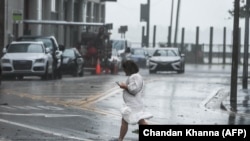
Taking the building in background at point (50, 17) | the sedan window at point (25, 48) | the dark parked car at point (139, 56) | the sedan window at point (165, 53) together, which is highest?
the building in background at point (50, 17)

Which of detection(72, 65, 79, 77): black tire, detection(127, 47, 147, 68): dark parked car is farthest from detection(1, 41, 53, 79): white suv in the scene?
detection(127, 47, 147, 68): dark parked car

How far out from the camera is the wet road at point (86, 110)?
581 inches

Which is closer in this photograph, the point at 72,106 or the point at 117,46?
the point at 72,106

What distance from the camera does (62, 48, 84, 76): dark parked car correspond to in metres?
38.3

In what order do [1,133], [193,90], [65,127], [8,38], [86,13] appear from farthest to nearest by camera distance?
[86,13] → [8,38] → [193,90] → [65,127] → [1,133]

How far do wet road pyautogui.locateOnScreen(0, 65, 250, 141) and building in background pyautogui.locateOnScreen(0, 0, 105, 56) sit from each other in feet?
26.2

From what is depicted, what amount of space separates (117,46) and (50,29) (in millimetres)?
4997

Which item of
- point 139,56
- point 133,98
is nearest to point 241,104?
point 133,98

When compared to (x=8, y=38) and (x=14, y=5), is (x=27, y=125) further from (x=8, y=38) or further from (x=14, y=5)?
(x=14, y=5)

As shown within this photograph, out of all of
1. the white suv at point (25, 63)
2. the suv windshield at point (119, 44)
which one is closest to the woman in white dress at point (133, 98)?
the white suv at point (25, 63)

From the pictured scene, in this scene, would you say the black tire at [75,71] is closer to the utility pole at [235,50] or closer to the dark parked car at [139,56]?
the utility pole at [235,50]

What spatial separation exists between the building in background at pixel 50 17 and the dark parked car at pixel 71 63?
9.86 ft

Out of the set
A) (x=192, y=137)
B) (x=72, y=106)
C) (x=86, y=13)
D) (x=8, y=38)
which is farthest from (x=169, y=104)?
(x=86, y=13)

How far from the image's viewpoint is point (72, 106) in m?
20.0
